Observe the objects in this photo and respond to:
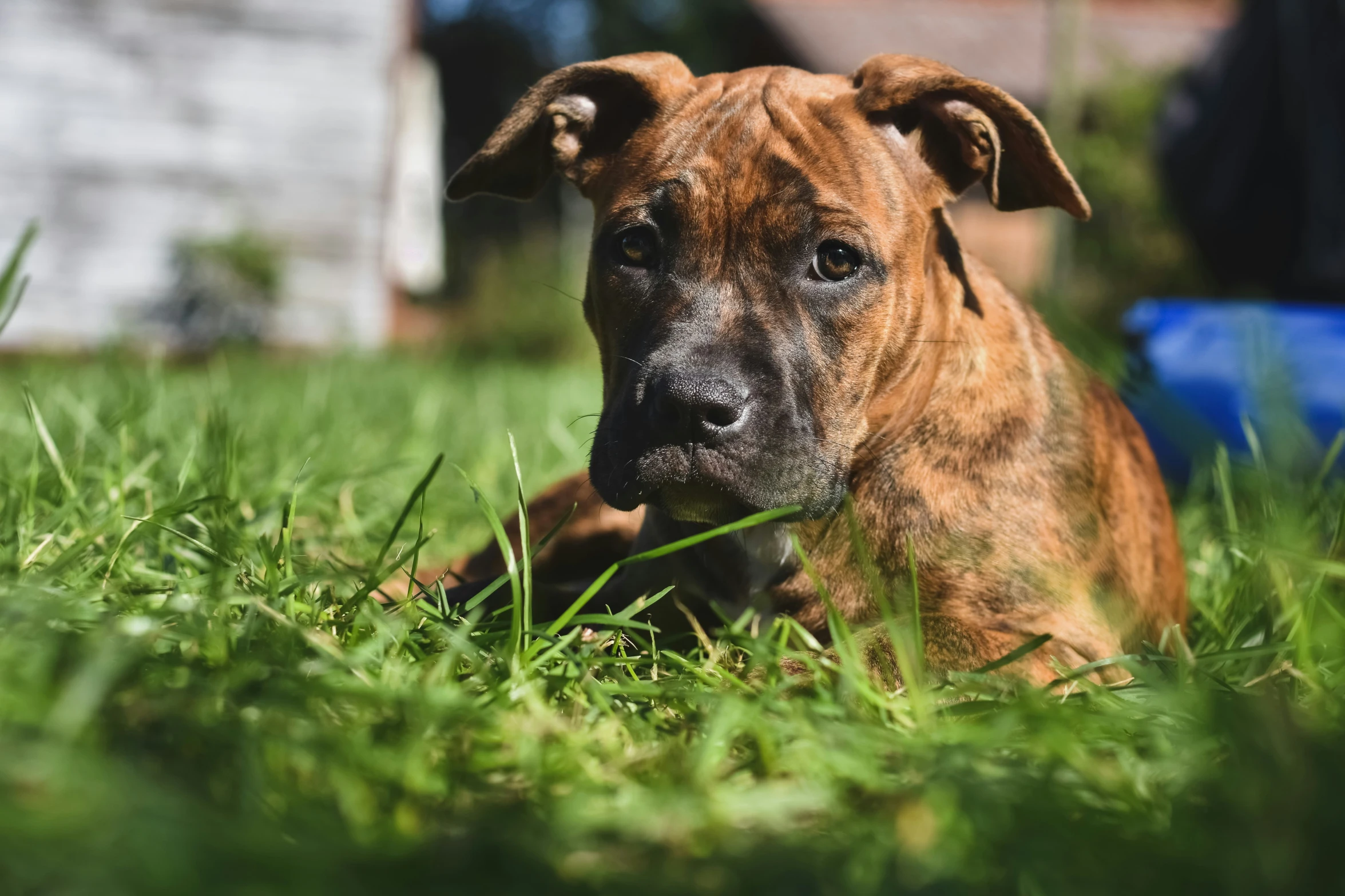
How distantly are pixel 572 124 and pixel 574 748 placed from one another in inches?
86.8

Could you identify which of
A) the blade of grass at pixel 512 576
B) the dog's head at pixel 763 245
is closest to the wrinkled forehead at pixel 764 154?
the dog's head at pixel 763 245

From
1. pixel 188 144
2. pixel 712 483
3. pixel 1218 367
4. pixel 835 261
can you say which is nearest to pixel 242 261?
pixel 188 144

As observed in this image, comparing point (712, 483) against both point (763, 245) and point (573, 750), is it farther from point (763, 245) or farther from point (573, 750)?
point (573, 750)

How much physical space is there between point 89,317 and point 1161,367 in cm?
A: 1263

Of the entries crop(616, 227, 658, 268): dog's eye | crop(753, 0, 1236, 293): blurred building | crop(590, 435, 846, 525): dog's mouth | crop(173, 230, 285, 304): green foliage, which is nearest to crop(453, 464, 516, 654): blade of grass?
crop(590, 435, 846, 525): dog's mouth

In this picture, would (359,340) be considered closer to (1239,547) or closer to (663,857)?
(1239,547)

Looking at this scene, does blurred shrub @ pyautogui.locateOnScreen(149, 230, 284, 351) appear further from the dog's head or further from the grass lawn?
the grass lawn

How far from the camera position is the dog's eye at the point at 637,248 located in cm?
288

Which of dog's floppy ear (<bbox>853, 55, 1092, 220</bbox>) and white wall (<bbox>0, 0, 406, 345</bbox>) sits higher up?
dog's floppy ear (<bbox>853, 55, 1092, 220</bbox>)

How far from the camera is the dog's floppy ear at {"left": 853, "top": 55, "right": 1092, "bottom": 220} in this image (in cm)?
295

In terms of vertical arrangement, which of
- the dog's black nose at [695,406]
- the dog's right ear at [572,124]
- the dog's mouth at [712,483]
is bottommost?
the dog's mouth at [712,483]

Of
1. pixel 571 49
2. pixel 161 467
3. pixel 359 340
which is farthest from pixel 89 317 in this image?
pixel 571 49

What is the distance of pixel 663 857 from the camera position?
1.38 metres

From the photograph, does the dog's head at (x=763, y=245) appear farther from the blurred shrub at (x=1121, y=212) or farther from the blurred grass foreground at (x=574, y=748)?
the blurred shrub at (x=1121, y=212)
